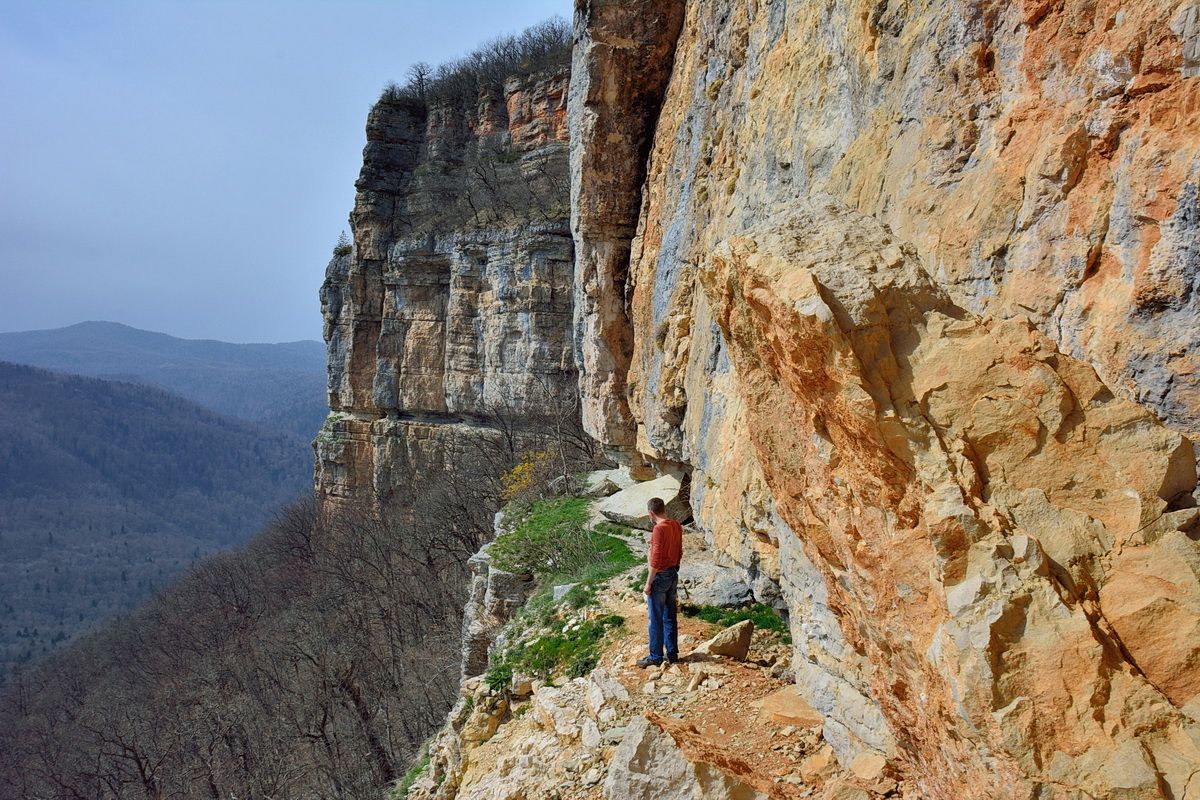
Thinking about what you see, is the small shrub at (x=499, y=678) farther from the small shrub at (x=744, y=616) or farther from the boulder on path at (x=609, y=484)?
the boulder on path at (x=609, y=484)

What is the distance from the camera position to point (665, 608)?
6.73m

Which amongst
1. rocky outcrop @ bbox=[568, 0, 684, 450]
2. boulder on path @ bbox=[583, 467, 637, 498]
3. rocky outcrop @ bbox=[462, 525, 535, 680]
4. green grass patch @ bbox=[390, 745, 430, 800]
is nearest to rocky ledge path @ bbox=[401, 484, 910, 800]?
green grass patch @ bbox=[390, 745, 430, 800]

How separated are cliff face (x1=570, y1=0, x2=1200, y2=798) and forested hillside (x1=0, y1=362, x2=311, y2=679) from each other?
59.5 m

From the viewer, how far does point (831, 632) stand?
192 inches

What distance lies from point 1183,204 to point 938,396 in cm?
110

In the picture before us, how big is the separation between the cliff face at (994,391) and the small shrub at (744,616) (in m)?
2.20

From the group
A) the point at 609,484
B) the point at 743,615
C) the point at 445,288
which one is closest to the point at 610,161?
the point at 609,484

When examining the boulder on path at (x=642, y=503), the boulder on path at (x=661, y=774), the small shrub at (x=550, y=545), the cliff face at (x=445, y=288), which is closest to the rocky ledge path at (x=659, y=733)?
the boulder on path at (x=661, y=774)

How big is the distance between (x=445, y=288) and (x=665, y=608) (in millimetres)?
27267

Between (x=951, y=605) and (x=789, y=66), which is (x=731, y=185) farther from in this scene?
(x=951, y=605)

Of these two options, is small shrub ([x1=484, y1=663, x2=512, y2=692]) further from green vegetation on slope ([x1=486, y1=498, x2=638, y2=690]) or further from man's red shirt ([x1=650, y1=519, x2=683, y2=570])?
man's red shirt ([x1=650, y1=519, x2=683, y2=570])

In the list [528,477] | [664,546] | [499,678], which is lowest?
[499,678]

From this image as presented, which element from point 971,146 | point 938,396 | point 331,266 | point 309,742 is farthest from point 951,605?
point 331,266

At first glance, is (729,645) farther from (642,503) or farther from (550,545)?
(550,545)
